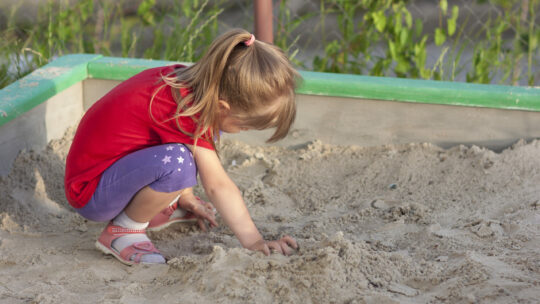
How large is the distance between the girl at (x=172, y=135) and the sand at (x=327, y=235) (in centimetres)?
12

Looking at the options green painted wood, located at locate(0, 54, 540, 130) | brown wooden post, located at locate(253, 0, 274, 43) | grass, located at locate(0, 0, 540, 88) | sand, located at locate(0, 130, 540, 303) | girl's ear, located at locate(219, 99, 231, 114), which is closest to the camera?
sand, located at locate(0, 130, 540, 303)

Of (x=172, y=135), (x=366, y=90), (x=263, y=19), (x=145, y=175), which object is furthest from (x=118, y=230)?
(x=263, y=19)

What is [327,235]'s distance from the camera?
6.72ft

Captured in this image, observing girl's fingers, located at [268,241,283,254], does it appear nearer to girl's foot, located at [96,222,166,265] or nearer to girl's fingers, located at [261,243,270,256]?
girl's fingers, located at [261,243,270,256]

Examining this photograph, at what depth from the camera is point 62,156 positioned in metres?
2.54

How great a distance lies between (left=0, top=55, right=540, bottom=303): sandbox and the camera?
1.68 meters

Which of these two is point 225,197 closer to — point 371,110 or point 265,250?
point 265,250

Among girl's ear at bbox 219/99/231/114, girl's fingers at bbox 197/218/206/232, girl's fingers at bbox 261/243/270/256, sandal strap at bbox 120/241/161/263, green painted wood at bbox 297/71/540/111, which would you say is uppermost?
girl's ear at bbox 219/99/231/114

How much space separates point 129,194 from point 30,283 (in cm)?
36

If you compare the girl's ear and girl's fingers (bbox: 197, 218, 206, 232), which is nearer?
the girl's ear

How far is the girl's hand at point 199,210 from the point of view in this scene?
223cm

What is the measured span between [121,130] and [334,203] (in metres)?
0.82

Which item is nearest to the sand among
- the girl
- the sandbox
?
the sandbox

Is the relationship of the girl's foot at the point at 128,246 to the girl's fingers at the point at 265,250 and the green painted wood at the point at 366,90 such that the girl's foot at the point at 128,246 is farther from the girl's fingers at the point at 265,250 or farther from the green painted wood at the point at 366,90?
the green painted wood at the point at 366,90
